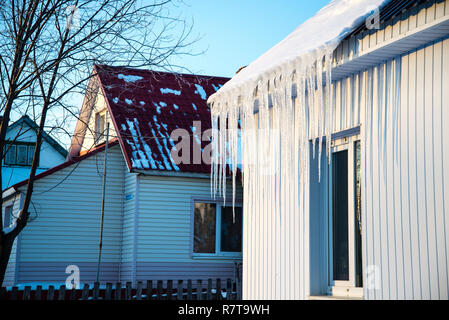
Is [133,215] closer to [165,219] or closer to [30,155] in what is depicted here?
[165,219]

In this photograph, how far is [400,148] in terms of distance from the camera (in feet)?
18.8

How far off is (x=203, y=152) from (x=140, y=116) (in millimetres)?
2006

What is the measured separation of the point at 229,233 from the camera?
16.0 meters

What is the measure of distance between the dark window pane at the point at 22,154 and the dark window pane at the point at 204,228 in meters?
13.4

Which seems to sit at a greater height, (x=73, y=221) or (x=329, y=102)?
(x=329, y=102)

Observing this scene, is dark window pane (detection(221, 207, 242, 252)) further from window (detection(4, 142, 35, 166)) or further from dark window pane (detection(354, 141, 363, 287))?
window (detection(4, 142, 35, 166))

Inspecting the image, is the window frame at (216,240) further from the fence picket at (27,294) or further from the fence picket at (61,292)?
the fence picket at (27,294)

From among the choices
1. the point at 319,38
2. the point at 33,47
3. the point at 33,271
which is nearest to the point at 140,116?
the point at 33,271

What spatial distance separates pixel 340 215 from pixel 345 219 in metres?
0.12

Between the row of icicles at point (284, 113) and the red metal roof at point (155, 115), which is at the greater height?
the red metal roof at point (155, 115)

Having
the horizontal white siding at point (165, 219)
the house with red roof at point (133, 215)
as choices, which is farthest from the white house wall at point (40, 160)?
the horizontal white siding at point (165, 219)

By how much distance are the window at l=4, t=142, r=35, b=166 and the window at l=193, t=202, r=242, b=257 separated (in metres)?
13.0

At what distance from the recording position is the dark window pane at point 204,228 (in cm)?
1568

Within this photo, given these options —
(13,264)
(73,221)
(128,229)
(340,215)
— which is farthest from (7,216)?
(340,215)
